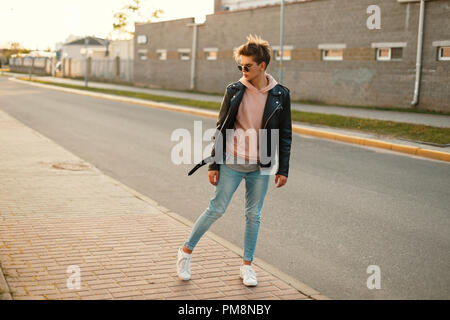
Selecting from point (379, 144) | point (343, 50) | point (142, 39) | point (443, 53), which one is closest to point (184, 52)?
point (142, 39)

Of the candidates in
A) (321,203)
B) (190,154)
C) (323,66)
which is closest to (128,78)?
(323,66)

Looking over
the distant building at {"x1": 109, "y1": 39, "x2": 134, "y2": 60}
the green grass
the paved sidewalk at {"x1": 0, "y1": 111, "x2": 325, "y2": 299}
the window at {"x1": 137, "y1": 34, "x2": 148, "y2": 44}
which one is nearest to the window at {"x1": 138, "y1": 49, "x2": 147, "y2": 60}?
the window at {"x1": 137, "y1": 34, "x2": 148, "y2": 44}

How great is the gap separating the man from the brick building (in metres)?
18.3

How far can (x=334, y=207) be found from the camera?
7586mm

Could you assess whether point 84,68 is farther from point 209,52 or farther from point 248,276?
point 248,276

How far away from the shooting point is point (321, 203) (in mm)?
7816

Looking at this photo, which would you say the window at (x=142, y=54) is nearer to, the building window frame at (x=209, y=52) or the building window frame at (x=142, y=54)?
the building window frame at (x=142, y=54)

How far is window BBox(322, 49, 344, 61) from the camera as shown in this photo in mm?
26050

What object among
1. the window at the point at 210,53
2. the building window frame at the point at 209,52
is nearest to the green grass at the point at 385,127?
the building window frame at the point at 209,52

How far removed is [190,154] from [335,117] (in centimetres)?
786

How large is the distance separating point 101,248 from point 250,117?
2.03 m

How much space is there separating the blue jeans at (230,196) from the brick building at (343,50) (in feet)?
59.9

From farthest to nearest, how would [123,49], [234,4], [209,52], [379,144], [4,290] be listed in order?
1. [123,49]
2. [234,4]
3. [209,52]
4. [379,144]
5. [4,290]

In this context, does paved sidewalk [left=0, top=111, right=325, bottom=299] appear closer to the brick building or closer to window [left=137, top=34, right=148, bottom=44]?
the brick building
